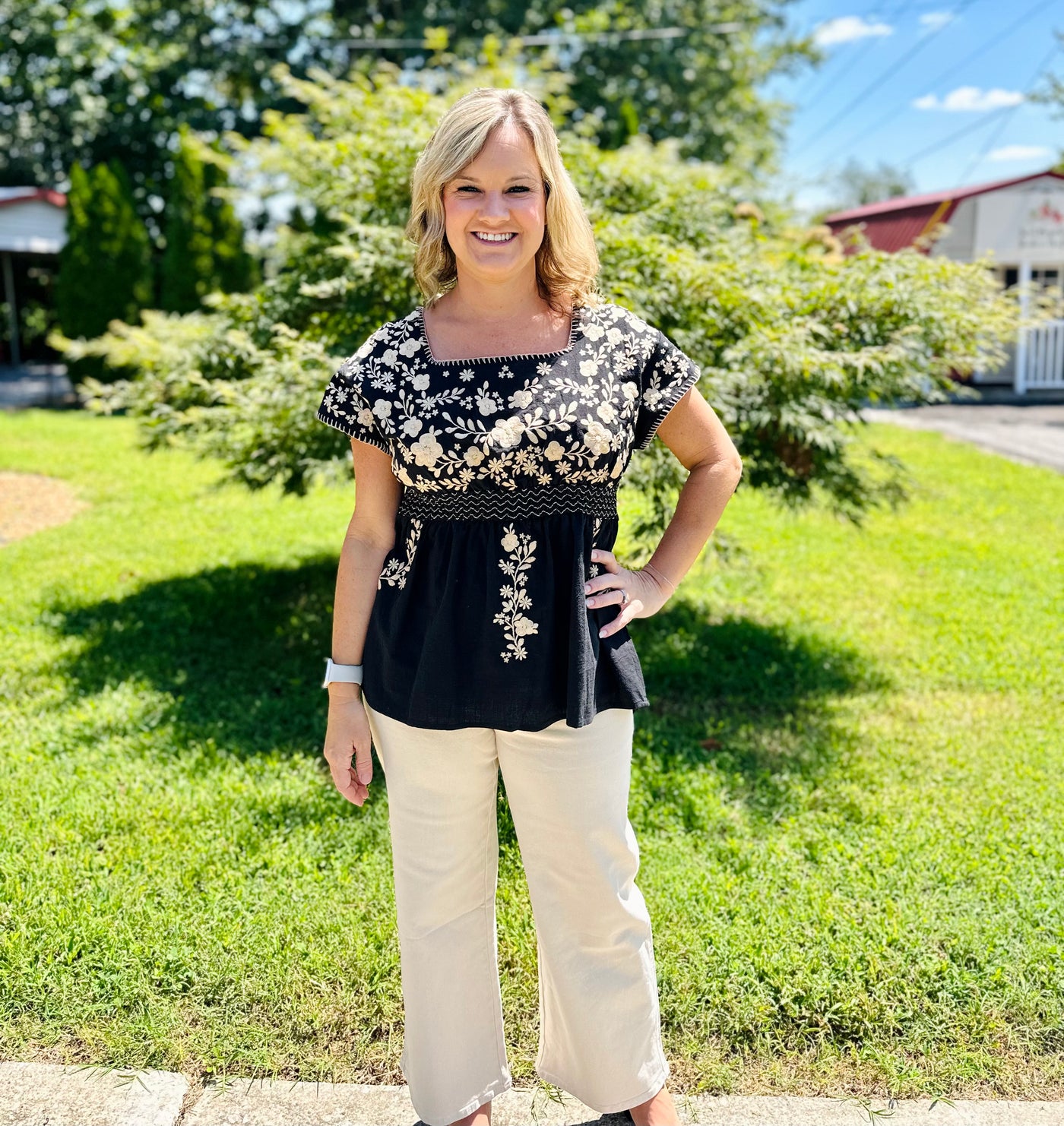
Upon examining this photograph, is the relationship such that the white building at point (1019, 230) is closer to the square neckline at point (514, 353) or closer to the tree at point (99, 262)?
the tree at point (99, 262)

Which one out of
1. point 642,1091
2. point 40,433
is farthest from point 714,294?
point 40,433

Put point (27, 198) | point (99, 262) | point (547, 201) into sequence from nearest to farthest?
point (547, 201), point (99, 262), point (27, 198)

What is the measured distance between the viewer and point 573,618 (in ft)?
6.62

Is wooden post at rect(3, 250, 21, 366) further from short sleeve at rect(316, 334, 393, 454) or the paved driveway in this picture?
short sleeve at rect(316, 334, 393, 454)

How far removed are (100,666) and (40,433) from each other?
8821mm

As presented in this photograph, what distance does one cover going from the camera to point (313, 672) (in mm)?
5152

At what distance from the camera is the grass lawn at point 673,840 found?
266cm

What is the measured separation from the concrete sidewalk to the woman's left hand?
3.65 feet

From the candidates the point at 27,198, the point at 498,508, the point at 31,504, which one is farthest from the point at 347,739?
the point at 27,198

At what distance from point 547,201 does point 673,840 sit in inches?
88.0

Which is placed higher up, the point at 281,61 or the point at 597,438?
the point at 281,61

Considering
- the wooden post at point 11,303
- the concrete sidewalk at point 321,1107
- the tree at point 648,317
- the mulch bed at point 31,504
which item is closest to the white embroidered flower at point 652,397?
the concrete sidewalk at point 321,1107

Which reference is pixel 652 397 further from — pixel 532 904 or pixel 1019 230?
pixel 1019 230

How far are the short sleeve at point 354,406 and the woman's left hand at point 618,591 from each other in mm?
451
